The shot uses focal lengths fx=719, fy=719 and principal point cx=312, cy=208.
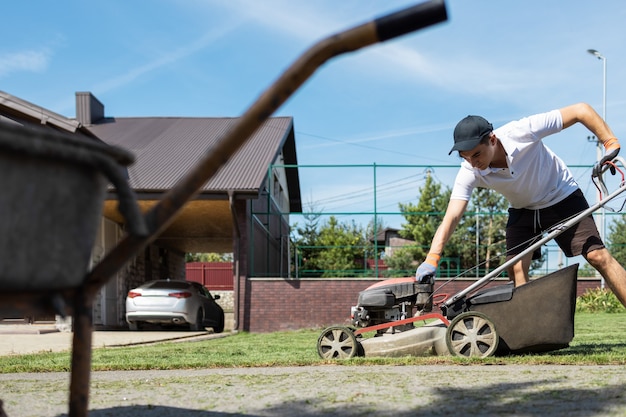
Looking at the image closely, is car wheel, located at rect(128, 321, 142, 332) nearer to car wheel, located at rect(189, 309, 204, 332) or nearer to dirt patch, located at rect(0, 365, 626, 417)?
car wheel, located at rect(189, 309, 204, 332)

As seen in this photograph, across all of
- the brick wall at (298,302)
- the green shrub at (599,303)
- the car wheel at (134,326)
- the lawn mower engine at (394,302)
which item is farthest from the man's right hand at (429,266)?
the green shrub at (599,303)

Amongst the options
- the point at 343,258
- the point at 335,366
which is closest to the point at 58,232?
the point at 335,366

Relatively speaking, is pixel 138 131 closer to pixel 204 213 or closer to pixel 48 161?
pixel 204 213

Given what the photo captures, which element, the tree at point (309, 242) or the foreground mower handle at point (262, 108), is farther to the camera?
the tree at point (309, 242)

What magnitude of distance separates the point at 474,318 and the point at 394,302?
2.08 feet

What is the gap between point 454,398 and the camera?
3557 mm

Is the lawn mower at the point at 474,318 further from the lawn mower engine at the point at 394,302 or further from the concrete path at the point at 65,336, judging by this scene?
the concrete path at the point at 65,336

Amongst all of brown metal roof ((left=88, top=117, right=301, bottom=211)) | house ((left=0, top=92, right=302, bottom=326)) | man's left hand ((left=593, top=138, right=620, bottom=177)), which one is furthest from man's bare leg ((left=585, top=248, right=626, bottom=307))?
brown metal roof ((left=88, top=117, right=301, bottom=211))

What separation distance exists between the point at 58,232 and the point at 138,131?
2232 centimetres

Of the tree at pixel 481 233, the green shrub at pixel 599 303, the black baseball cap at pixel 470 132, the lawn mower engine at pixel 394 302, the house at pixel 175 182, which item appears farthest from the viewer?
the tree at pixel 481 233

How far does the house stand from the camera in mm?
15688

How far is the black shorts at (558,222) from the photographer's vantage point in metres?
5.60

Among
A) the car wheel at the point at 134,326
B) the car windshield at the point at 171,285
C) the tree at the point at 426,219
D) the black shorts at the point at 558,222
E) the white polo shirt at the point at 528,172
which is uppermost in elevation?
the tree at the point at 426,219

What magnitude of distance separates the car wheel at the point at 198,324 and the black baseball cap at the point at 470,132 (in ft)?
37.8
